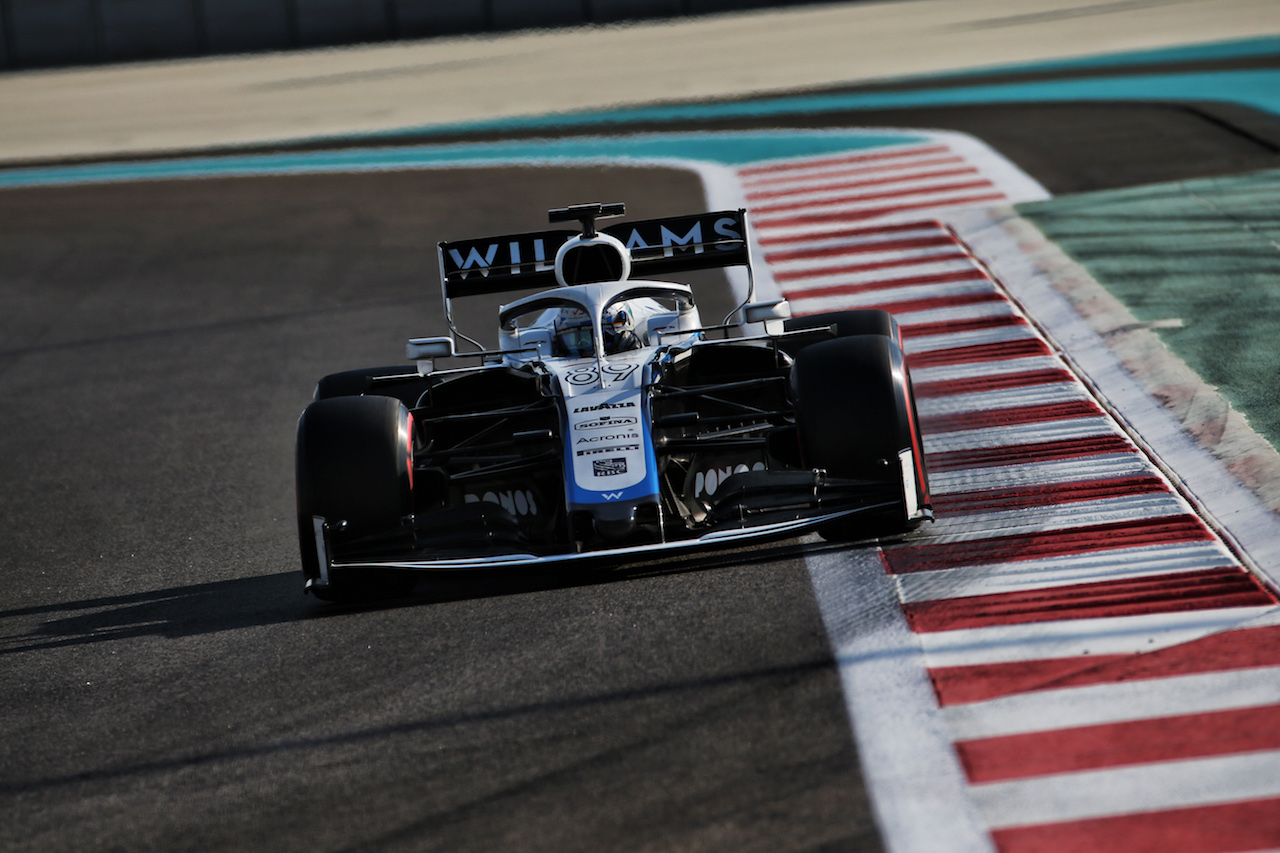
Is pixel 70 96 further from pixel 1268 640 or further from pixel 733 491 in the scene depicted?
pixel 1268 640

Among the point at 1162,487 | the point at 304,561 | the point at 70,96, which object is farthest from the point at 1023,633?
the point at 70,96

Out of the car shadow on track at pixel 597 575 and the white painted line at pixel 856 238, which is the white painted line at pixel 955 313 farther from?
the car shadow on track at pixel 597 575

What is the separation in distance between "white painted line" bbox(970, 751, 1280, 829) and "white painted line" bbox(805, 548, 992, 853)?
0.13 meters

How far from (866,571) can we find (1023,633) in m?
1.15

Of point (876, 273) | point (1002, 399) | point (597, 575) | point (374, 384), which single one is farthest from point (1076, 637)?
point (876, 273)

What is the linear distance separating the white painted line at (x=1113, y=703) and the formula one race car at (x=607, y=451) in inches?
71.5

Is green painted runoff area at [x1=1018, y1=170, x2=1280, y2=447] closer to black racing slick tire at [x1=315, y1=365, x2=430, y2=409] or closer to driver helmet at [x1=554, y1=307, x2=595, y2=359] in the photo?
driver helmet at [x1=554, y1=307, x2=595, y2=359]

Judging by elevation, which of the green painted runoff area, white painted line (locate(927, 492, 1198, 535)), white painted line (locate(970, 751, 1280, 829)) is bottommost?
white painted line (locate(927, 492, 1198, 535))

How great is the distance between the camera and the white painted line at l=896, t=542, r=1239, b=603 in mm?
6902

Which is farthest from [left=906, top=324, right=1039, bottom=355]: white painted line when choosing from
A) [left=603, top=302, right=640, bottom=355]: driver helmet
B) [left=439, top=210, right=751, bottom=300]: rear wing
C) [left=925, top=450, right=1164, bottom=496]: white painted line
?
[left=603, top=302, right=640, bottom=355]: driver helmet

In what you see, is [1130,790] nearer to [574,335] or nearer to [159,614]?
[574,335]

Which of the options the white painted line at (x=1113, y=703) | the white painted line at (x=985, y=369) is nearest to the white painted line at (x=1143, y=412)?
the white painted line at (x=985, y=369)

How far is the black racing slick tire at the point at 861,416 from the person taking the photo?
301 inches

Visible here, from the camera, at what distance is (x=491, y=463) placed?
27.1ft
